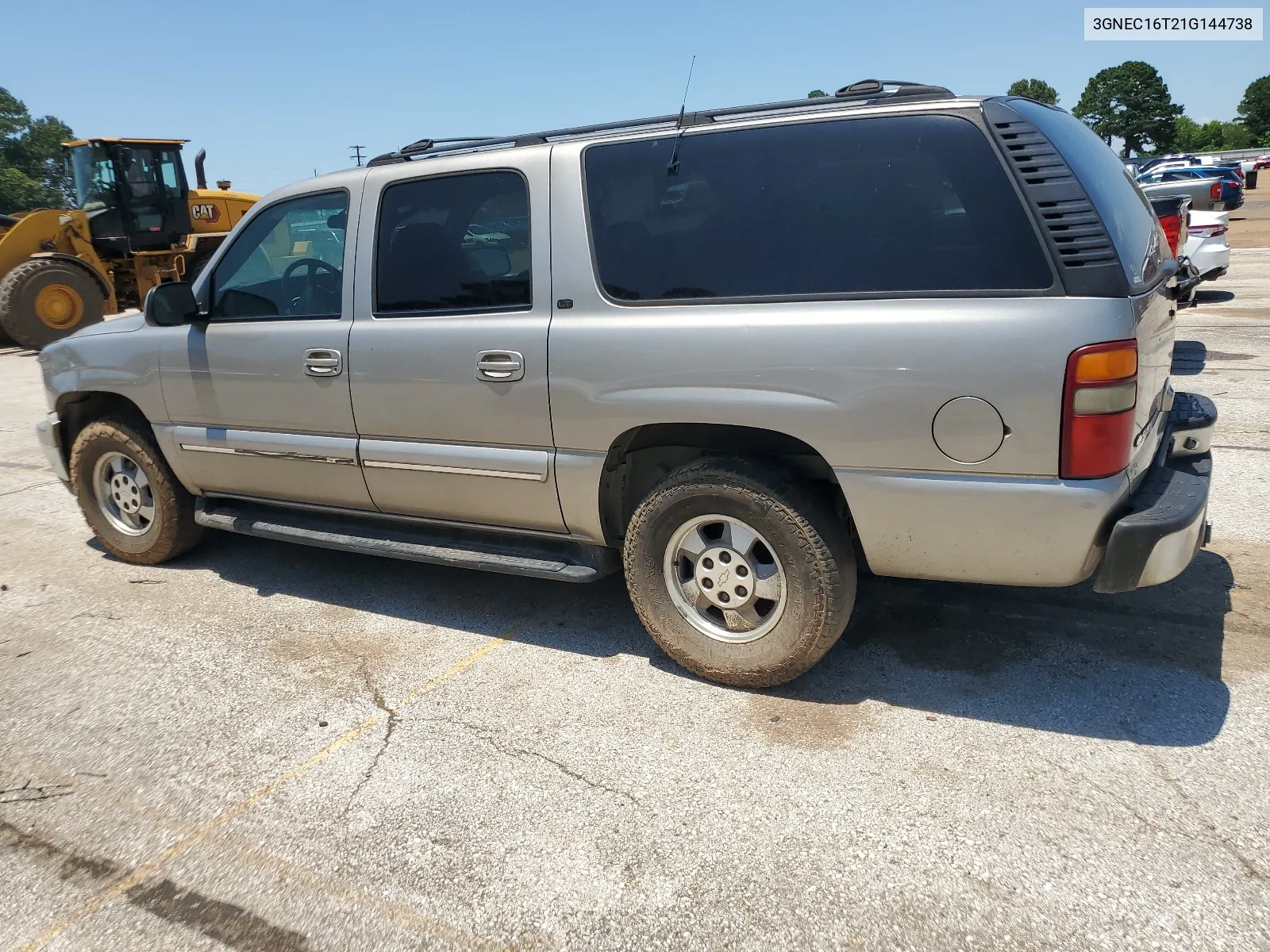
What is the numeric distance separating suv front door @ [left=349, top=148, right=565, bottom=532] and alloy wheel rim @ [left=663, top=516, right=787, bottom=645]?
56cm

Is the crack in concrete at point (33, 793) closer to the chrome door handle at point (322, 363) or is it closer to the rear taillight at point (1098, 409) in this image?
the chrome door handle at point (322, 363)

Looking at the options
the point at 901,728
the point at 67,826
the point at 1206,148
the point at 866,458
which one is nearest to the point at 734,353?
the point at 866,458

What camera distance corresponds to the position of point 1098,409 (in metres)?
2.81

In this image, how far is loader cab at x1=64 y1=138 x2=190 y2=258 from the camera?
614 inches

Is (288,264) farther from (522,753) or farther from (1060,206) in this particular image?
(1060,206)

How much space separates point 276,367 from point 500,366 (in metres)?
1.28

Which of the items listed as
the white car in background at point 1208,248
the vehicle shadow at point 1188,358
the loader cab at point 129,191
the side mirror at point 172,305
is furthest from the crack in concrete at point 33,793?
the loader cab at point 129,191

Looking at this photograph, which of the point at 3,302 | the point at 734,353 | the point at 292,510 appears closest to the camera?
the point at 734,353

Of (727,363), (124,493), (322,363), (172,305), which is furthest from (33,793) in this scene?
(727,363)

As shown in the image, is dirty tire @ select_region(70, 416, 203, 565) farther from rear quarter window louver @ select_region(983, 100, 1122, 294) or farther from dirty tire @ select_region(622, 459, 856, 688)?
rear quarter window louver @ select_region(983, 100, 1122, 294)

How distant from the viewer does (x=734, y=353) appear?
3246 millimetres

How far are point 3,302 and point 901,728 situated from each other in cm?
1598

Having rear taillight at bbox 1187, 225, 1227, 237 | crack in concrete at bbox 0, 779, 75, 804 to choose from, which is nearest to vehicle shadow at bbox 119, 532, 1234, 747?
crack in concrete at bbox 0, 779, 75, 804

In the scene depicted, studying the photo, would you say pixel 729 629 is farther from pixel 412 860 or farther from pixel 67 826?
pixel 67 826
